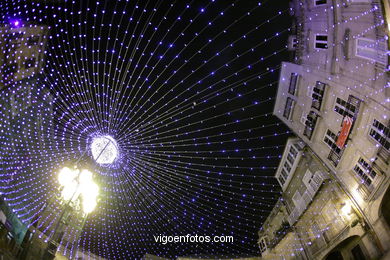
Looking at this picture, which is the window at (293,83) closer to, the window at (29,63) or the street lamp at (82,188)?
the street lamp at (82,188)

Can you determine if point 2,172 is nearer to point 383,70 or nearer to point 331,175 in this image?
point 331,175

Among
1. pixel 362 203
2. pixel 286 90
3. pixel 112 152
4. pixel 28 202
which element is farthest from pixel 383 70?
pixel 28 202

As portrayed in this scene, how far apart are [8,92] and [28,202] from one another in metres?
8.34

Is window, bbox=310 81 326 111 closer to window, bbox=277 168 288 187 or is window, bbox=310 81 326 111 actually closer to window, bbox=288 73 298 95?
window, bbox=288 73 298 95

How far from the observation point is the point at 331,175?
13.0 meters

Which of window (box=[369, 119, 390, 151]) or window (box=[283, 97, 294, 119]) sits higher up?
window (box=[283, 97, 294, 119])

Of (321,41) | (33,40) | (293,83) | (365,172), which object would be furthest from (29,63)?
(365,172)

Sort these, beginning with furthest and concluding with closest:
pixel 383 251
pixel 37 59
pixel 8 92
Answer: pixel 37 59, pixel 8 92, pixel 383 251

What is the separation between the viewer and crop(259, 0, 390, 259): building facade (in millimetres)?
9867

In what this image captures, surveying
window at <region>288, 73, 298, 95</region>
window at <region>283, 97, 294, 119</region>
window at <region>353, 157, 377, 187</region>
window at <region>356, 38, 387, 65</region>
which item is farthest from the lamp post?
window at <region>356, 38, 387, 65</region>

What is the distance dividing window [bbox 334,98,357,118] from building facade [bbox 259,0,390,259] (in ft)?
0.17

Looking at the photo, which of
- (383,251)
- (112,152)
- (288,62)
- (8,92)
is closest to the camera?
(383,251)

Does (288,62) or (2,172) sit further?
(288,62)

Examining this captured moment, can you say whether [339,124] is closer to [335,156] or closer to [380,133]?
[335,156]
